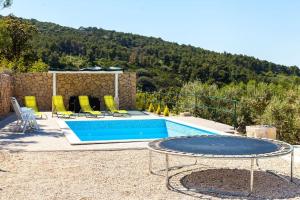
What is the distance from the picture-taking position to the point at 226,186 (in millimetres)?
6781

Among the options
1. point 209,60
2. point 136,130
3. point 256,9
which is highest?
point 256,9

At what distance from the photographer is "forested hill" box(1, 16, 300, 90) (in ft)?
122

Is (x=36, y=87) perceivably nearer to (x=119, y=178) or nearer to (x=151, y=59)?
(x=119, y=178)

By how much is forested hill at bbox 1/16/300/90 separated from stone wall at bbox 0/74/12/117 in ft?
53.4

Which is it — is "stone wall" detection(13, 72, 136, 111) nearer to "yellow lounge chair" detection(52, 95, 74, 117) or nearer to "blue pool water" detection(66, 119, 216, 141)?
"yellow lounge chair" detection(52, 95, 74, 117)

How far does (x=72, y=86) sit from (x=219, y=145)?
13.6 metres

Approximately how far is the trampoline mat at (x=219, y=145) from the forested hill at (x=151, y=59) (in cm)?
2743

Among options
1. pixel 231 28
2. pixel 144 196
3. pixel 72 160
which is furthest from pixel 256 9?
pixel 144 196

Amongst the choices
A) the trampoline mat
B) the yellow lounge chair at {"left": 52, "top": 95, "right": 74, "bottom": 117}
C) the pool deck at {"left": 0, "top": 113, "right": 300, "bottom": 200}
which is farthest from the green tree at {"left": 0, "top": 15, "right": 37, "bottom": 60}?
Result: the trampoline mat

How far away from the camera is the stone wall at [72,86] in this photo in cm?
1962

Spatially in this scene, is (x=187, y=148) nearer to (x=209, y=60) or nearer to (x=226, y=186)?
(x=226, y=186)

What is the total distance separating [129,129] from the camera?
1552 centimetres

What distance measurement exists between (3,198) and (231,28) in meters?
23.1

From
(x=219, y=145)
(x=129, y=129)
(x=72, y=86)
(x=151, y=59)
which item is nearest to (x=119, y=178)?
(x=219, y=145)
